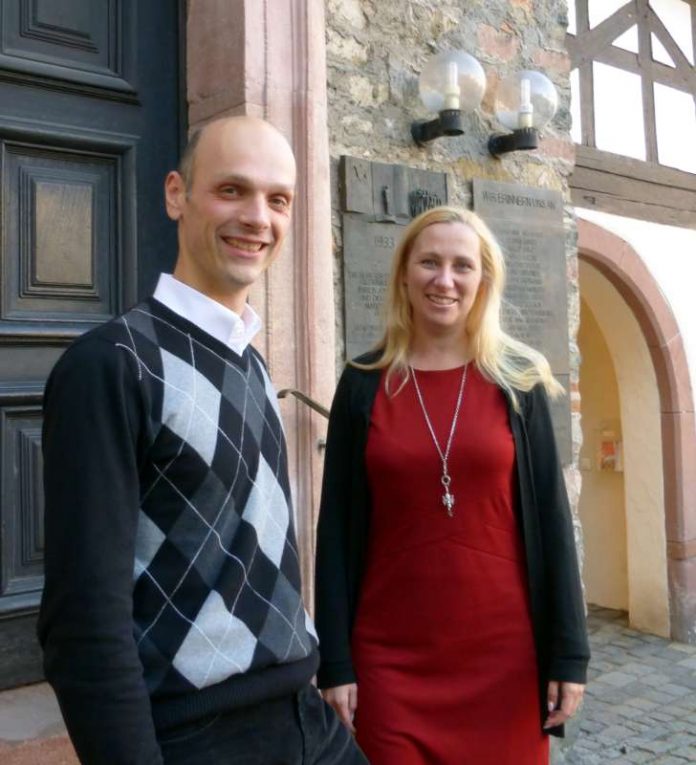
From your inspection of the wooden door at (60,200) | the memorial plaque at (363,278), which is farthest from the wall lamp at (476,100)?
the wooden door at (60,200)

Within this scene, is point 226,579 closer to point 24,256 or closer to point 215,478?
point 215,478

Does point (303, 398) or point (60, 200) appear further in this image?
point (303, 398)

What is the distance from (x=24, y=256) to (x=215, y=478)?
1.64m

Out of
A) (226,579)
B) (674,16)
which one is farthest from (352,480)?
(674,16)

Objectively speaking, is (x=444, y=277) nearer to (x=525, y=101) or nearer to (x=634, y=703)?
(x=525, y=101)

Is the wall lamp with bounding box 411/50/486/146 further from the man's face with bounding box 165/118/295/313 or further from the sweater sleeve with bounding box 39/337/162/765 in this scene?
the sweater sleeve with bounding box 39/337/162/765

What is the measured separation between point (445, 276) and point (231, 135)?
79cm

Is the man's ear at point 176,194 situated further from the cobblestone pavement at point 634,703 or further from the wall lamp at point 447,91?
the cobblestone pavement at point 634,703

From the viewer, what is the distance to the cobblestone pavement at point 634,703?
4.18 m

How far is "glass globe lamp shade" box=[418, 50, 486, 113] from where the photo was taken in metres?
3.30

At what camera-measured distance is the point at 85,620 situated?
1072mm

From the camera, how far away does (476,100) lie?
3426 millimetres

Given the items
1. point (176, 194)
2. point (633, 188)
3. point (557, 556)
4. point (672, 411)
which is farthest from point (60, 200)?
point (672, 411)

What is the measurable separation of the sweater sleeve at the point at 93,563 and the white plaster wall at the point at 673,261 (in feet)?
19.6
